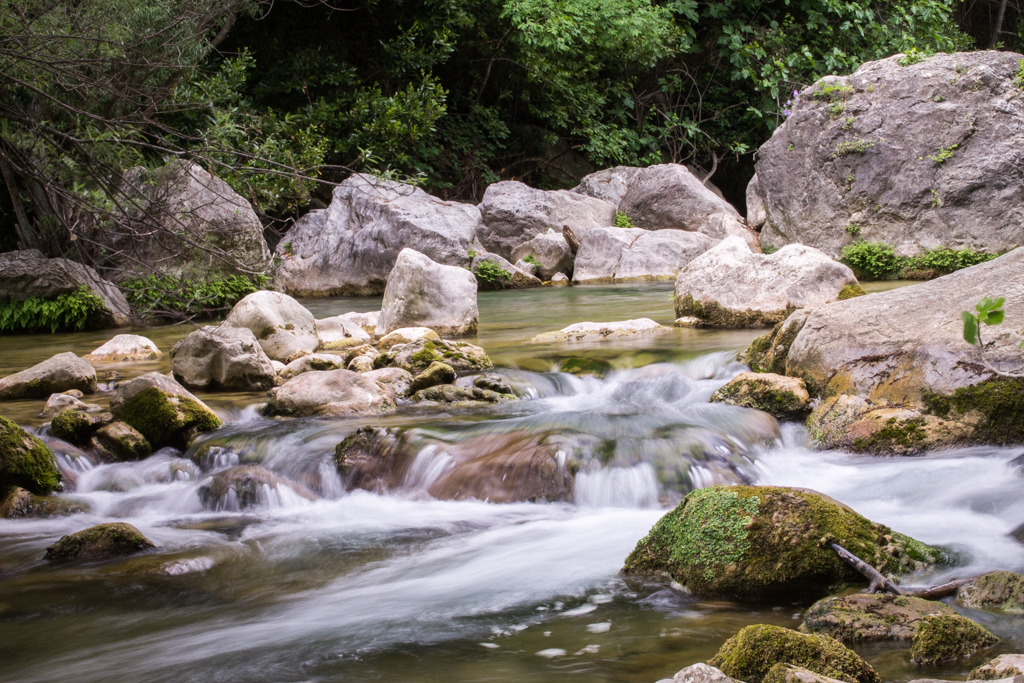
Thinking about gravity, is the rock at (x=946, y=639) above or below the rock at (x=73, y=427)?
below

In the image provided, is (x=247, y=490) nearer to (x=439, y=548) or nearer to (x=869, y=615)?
(x=439, y=548)

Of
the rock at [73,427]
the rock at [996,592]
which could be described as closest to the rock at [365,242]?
the rock at [73,427]

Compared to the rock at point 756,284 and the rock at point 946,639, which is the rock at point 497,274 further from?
the rock at point 946,639

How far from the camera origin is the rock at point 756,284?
840 centimetres

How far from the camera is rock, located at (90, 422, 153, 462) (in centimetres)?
536

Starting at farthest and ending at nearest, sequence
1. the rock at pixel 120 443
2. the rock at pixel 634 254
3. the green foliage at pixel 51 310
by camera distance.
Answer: the rock at pixel 634 254 < the green foliage at pixel 51 310 < the rock at pixel 120 443

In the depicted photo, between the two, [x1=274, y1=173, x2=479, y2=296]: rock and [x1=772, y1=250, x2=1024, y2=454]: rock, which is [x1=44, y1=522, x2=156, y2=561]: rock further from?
[x1=274, y1=173, x2=479, y2=296]: rock

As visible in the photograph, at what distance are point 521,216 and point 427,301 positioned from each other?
7.96 m

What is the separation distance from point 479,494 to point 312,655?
185 centimetres

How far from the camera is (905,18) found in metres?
19.3

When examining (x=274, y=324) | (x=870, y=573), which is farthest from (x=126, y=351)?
(x=870, y=573)

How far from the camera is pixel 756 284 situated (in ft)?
28.5

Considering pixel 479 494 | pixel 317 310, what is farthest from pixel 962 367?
pixel 317 310

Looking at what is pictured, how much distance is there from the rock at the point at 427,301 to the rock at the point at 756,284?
2.55 meters
